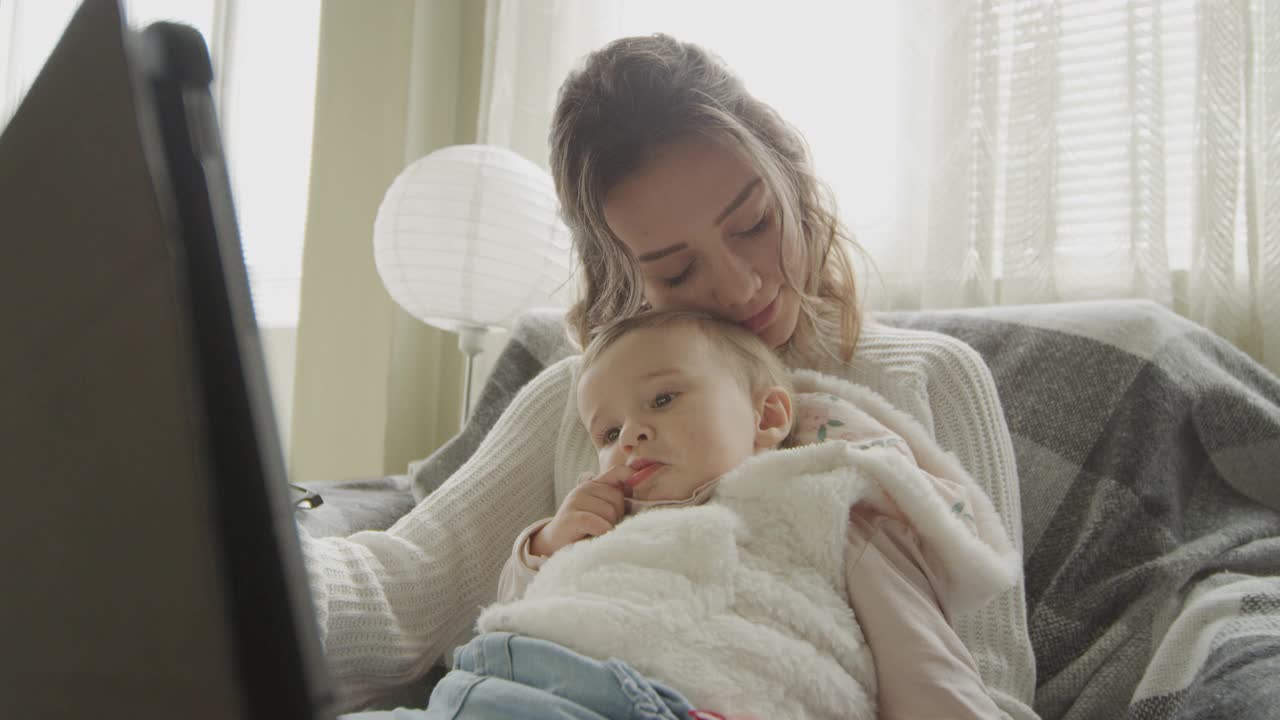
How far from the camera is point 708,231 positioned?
3.17ft

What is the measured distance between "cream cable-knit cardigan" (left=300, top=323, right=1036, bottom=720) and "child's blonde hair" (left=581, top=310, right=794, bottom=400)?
161 millimetres

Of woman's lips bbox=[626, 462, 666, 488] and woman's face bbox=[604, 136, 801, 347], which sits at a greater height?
woman's face bbox=[604, 136, 801, 347]

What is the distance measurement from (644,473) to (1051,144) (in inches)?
46.0

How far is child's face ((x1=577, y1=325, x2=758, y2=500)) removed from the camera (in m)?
0.87

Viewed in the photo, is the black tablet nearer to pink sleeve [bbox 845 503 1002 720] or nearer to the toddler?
the toddler

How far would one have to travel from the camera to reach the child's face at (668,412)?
872mm

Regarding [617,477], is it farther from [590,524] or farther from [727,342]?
[727,342]

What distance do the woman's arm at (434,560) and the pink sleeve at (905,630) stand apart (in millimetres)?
483

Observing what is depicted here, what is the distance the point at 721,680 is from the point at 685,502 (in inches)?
8.1

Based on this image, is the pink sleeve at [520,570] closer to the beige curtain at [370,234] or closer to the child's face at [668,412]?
the child's face at [668,412]

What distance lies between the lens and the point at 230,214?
0.20 m

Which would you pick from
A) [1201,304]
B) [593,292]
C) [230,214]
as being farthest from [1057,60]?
[230,214]

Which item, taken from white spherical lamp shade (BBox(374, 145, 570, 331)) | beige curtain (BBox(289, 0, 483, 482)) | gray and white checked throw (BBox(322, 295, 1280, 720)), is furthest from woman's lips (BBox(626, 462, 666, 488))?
beige curtain (BBox(289, 0, 483, 482))

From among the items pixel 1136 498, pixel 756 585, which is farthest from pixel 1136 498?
pixel 756 585
